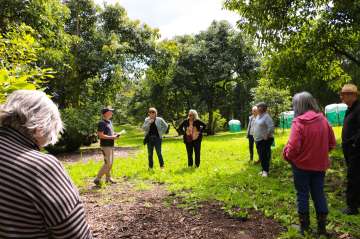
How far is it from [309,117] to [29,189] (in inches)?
168

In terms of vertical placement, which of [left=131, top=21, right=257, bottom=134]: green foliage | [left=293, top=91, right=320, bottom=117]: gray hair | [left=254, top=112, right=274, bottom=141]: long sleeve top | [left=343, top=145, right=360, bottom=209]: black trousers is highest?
[left=131, top=21, right=257, bottom=134]: green foliage

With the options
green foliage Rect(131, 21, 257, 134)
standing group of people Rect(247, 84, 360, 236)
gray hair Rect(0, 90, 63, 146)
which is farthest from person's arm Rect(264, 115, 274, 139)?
green foliage Rect(131, 21, 257, 134)

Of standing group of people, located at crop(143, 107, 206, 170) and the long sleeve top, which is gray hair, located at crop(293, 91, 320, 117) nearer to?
the long sleeve top

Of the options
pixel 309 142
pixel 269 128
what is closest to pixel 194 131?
pixel 269 128

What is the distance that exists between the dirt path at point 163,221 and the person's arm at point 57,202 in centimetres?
390

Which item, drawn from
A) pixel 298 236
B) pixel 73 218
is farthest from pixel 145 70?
pixel 73 218

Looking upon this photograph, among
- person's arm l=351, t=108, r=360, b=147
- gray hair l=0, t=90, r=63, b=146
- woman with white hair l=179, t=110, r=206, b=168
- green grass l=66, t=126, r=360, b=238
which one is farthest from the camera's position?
woman with white hair l=179, t=110, r=206, b=168

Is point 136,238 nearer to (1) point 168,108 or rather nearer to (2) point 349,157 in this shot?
(2) point 349,157

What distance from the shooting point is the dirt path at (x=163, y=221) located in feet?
18.9

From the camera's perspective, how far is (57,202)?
1941 millimetres

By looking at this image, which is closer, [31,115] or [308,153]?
[31,115]

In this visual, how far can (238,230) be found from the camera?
5.84m

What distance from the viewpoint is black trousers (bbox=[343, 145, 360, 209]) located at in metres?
6.33

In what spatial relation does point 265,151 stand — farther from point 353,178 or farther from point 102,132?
point 102,132
